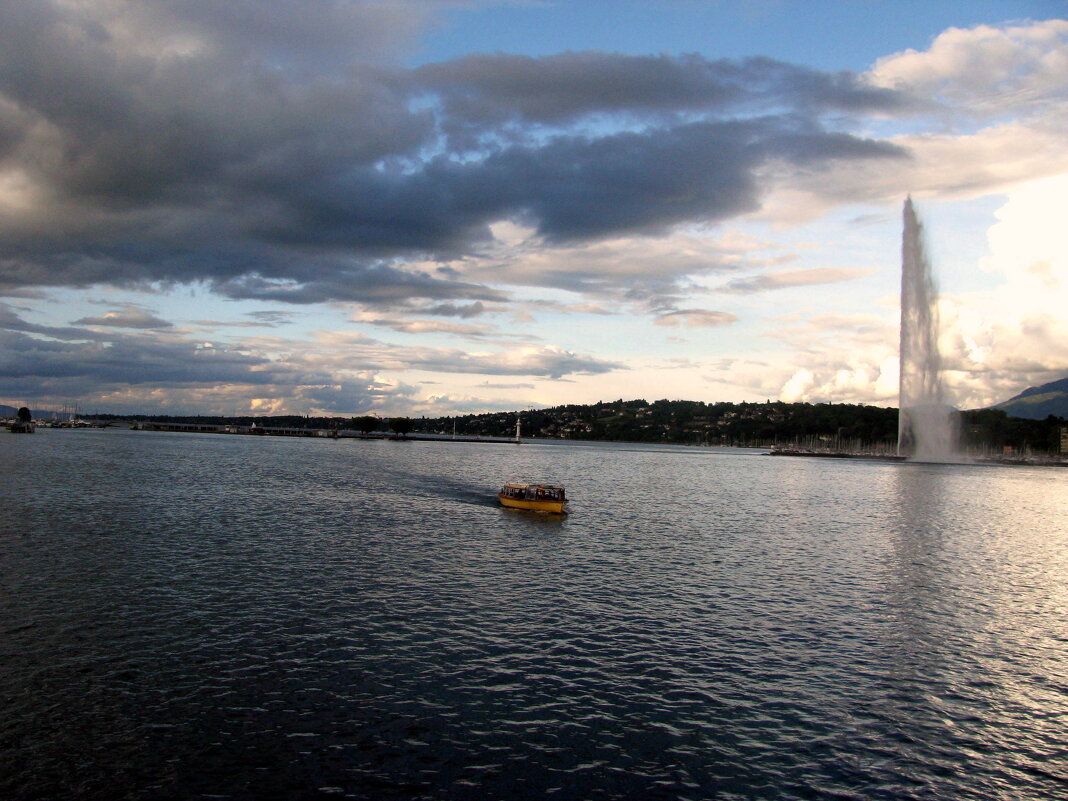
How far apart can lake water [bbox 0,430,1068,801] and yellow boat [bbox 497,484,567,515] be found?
1628 cm

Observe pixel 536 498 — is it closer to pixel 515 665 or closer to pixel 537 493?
pixel 537 493

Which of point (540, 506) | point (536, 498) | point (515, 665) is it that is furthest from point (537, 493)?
point (515, 665)

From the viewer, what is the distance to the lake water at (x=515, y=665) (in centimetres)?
2111

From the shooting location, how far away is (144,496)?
86.5 m

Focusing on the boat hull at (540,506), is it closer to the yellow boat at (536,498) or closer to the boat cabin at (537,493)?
the yellow boat at (536,498)

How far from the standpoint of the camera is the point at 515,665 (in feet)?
96.9

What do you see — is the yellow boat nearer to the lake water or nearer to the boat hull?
the boat hull

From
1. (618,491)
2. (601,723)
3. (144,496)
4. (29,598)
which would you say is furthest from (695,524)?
(144,496)

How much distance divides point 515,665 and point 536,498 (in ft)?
179

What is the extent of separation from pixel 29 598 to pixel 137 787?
77.4 feet

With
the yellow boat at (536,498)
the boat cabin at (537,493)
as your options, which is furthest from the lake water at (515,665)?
the boat cabin at (537,493)

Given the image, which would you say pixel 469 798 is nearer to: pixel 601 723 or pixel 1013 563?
pixel 601 723

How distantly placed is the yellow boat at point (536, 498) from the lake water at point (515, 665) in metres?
16.3

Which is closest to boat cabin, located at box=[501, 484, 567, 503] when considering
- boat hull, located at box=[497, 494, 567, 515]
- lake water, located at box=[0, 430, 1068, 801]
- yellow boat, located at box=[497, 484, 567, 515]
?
yellow boat, located at box=[497, 484, 567, 515]
